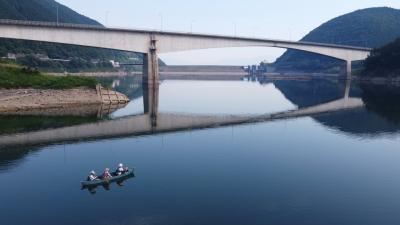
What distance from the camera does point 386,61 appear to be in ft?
359

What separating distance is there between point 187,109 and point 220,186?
3506 cm

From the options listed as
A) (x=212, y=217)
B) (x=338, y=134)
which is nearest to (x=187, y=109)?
(x=338, y=134)

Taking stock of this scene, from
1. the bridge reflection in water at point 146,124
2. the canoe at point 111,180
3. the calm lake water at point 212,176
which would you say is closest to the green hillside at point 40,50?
the bridge reflection in water at point 146,124

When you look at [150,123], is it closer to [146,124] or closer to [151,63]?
[146,124]

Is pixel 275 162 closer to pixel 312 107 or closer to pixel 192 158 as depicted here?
pixel 192 158

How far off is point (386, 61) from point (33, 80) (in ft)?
299

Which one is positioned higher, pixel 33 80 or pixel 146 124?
pixel 33 80

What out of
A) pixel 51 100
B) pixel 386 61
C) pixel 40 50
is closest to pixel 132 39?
pixel 51 100

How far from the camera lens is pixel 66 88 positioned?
181ft

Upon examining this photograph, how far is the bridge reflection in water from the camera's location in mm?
34778

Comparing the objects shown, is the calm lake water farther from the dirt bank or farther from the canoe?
the dirt bank

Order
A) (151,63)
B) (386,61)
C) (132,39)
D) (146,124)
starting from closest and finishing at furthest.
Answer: (146,124) < (132,39) < (151,63) < (386,61)

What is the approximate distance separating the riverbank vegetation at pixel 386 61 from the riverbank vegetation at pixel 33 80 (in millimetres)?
82704

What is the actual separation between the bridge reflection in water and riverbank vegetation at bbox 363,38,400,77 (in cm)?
5569
